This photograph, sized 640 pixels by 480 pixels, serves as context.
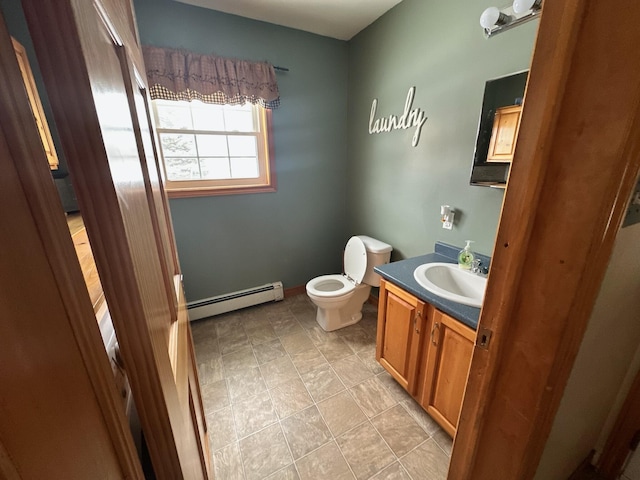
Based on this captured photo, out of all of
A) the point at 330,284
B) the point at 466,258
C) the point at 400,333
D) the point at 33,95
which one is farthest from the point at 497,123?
the point at 33,95

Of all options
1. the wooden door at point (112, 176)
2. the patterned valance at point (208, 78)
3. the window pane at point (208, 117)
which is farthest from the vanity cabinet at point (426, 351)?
the window pane at point (208, 117)

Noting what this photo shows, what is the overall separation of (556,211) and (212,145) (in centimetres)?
239

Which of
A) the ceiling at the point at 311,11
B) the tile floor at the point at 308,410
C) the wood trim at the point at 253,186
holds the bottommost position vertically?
the tile floor at the point at 308,410

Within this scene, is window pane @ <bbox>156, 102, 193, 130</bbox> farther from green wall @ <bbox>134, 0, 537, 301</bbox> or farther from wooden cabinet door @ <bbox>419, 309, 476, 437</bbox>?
wooden cabinet door @ <bbox>419, 309, 476, 437</bbox>

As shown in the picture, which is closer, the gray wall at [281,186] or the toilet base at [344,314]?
the gray wall at [281,186]

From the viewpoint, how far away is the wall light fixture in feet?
3.82

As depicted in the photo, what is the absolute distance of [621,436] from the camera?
1134 millimetres

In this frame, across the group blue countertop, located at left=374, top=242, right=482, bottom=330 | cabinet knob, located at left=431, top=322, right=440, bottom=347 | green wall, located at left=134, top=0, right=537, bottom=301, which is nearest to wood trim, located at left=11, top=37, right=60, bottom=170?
blue countertop, located at left=374, top=242, right=482, bottom=330

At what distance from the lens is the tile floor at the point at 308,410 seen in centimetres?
130

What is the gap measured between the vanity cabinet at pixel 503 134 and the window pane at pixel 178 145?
219cm

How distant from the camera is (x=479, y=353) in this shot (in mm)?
728

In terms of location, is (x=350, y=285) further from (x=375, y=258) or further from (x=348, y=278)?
(x=375, y=258)

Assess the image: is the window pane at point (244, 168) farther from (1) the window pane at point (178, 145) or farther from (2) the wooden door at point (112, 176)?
(2) the wooden door at point (112, 176)

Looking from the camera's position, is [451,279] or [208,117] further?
[208,117]
